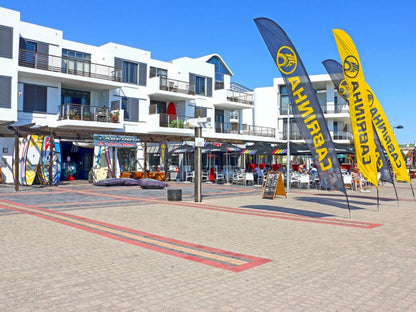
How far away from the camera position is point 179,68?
3575 cm

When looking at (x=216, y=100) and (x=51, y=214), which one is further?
(x=216, y=100)

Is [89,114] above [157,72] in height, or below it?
below

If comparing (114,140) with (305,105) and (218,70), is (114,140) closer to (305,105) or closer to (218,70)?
(305,105)

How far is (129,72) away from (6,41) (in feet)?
32.4

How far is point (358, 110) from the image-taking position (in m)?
12.3

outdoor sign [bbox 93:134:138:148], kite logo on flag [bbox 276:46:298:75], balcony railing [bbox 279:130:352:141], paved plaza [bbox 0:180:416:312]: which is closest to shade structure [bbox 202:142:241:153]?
outdoor sign [bbox 93:134:138:148]

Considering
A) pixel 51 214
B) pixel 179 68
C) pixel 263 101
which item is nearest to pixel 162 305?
pixel 51 214

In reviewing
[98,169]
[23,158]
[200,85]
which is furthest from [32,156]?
[200,85]

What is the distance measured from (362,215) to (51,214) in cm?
888

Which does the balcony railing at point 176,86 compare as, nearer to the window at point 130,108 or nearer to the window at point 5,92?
the window at point 130,108

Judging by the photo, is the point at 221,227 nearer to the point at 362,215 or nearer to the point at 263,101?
the point at 362,215

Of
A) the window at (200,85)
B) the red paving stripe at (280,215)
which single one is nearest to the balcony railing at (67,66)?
the window at (200,85)

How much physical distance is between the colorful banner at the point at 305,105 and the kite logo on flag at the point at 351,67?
2.66m

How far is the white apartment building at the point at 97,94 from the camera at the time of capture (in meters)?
24.1
